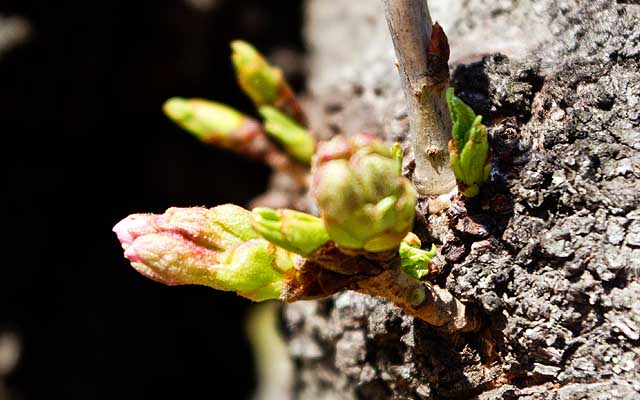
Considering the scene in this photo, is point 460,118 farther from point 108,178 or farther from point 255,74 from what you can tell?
point 108,178

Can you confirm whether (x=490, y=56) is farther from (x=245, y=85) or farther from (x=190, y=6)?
(x=190, y=6)

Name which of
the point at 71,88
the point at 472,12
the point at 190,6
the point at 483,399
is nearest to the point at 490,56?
the point at 472,12

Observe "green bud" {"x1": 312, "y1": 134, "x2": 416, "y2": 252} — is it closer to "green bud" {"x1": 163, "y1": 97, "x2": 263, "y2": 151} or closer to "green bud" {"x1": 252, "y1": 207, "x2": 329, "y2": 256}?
"green bud" {"x1": 252, "y1": 207, "x2": 329, "y2": 256}

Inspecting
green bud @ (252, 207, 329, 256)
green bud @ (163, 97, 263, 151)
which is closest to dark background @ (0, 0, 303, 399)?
green bud @ (163, 97, 263, 151)

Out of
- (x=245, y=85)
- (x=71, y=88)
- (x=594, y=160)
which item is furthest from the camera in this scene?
(x=71, y=88)

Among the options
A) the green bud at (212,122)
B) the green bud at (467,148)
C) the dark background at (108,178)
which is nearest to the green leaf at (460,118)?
the green bud at (467,148)

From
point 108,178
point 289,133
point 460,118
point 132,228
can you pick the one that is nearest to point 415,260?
point 460,118

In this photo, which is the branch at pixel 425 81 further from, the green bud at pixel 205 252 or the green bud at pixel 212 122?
the green bud at pixel 212 122
